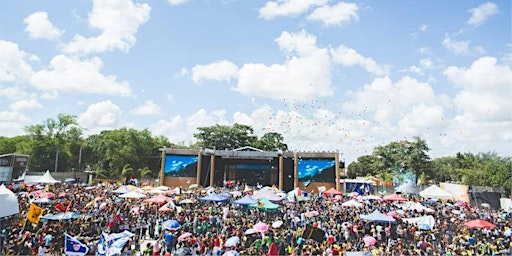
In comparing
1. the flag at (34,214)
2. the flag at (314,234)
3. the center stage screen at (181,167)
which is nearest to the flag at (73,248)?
the flag at (34,214)

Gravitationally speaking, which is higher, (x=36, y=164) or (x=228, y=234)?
(x=36, y=164)

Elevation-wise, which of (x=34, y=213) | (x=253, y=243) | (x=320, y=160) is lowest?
(x=253, y=243)

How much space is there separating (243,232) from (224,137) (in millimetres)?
51131

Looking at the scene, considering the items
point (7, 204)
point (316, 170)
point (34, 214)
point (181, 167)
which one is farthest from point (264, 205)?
point (181, 167)

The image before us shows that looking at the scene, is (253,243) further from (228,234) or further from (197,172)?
(197,172)

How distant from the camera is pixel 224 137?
2616 inches

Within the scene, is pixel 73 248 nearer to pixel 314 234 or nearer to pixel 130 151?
pixel 314 234

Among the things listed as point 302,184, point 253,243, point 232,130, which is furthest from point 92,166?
point 253,243

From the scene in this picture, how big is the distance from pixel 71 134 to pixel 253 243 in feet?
180

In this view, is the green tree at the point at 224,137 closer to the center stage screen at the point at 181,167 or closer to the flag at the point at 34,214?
the center stage screen at the point at 181,167

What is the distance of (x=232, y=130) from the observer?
2635 inches

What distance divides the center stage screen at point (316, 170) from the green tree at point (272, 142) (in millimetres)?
Answer: 23722

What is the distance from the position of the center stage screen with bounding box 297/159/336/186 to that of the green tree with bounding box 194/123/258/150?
2453 centimetres

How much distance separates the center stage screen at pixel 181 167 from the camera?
145 feet
